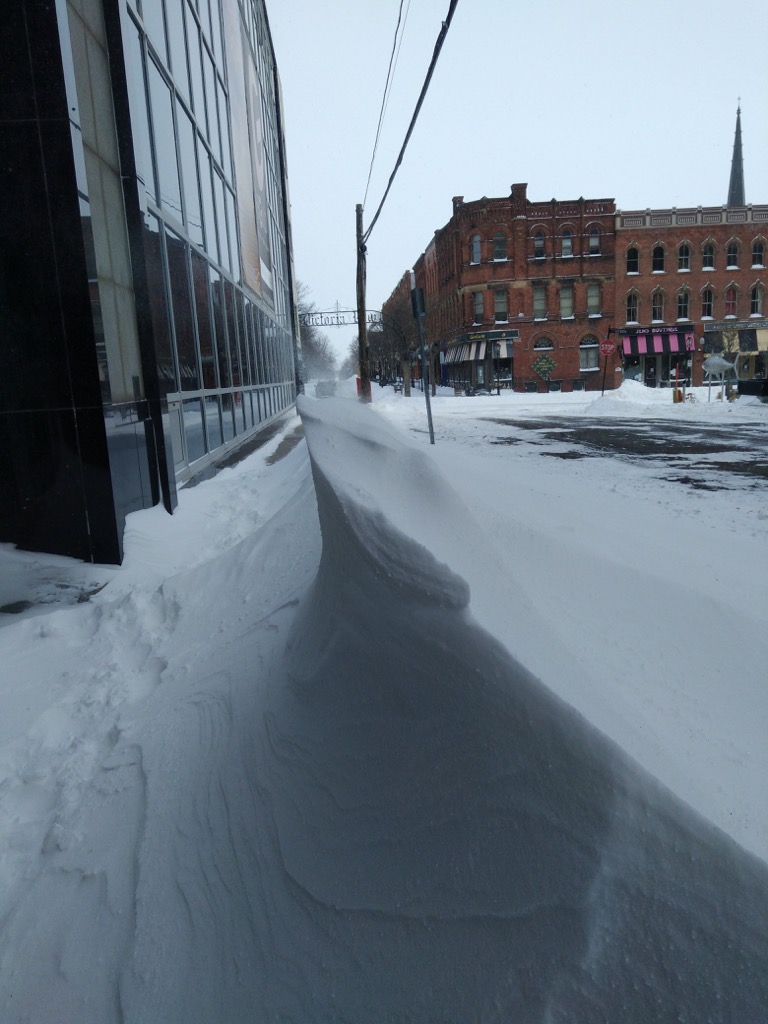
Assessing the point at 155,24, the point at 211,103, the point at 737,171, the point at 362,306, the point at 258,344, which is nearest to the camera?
the point at 155,24

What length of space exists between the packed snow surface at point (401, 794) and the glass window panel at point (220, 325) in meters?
8.69

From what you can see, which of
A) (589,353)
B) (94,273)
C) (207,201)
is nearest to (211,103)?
(207,201)

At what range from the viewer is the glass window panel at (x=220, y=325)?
1141 cm

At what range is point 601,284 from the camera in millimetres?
46125

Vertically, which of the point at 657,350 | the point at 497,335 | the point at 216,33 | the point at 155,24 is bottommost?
the point at 657,350

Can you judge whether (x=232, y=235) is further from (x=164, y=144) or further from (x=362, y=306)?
(x=362, y=306)

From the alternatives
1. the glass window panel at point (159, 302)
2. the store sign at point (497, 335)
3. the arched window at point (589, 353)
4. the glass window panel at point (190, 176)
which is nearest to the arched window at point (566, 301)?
the arched window at point (589, 353)

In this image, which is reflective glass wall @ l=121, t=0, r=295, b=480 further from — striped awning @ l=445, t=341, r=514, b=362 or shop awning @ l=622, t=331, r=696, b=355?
shop awning @ l=622, t=331, r=696, b=355

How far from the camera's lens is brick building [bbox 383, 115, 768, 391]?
4559cm

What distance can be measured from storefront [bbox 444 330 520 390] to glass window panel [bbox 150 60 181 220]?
37111 millimetres

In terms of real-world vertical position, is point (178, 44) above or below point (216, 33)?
below

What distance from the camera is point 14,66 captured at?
4594 mm

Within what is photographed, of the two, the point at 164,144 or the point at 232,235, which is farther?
the point at 232,235

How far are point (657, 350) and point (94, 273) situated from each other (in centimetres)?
4700
